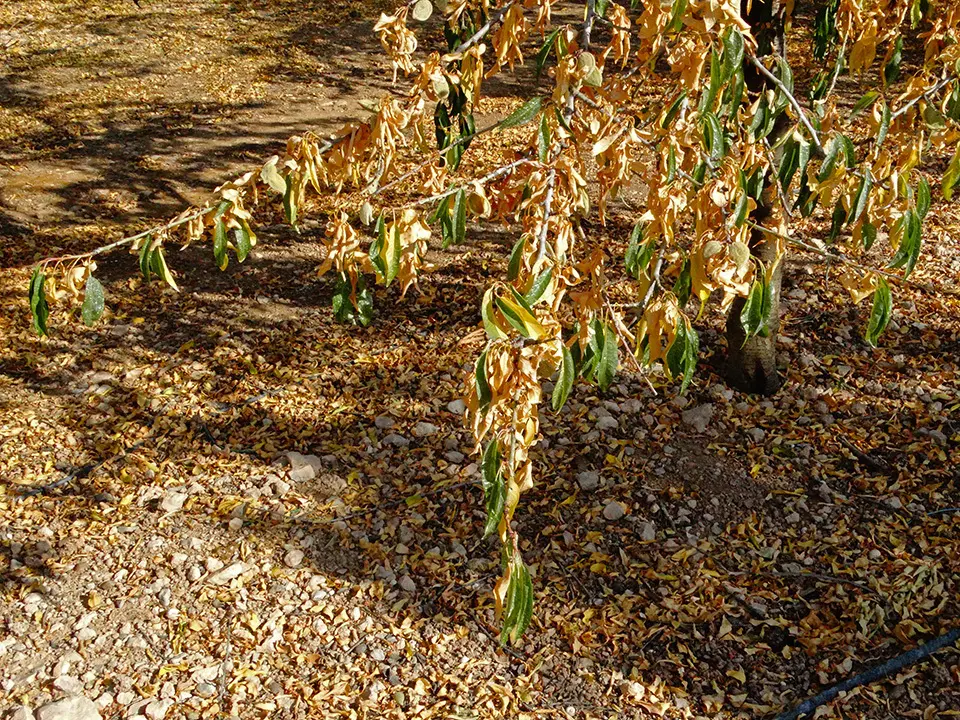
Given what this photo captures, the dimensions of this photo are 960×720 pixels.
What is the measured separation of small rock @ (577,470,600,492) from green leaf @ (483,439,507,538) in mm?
1695

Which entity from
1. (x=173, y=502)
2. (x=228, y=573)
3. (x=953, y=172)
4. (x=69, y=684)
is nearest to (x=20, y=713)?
(x=69, y=684)

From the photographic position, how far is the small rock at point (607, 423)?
11.6 ft

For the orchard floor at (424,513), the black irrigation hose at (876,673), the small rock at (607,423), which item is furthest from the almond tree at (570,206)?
the small rock at (607,423)

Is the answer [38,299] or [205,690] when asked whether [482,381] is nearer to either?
[38,299]

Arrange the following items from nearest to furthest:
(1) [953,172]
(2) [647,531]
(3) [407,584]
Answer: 1. (1) [953,172]
2. (3) [407,584]
3. (2) [647,531]

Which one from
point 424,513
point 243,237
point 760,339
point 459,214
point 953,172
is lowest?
point 424,513

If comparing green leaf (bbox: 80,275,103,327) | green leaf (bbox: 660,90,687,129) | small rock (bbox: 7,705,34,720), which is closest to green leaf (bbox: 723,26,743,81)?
green leaf (bbox: 660,90,687,129)

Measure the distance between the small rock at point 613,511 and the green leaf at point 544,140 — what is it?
1664 mm

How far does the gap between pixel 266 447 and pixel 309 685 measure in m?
1.10

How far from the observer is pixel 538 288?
1.53m

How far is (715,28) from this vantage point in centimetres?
173

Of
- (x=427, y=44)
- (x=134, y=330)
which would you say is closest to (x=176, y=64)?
(x=427, y=44)

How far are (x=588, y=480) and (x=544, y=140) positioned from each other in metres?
1.75

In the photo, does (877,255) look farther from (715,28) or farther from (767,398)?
(715,28)
